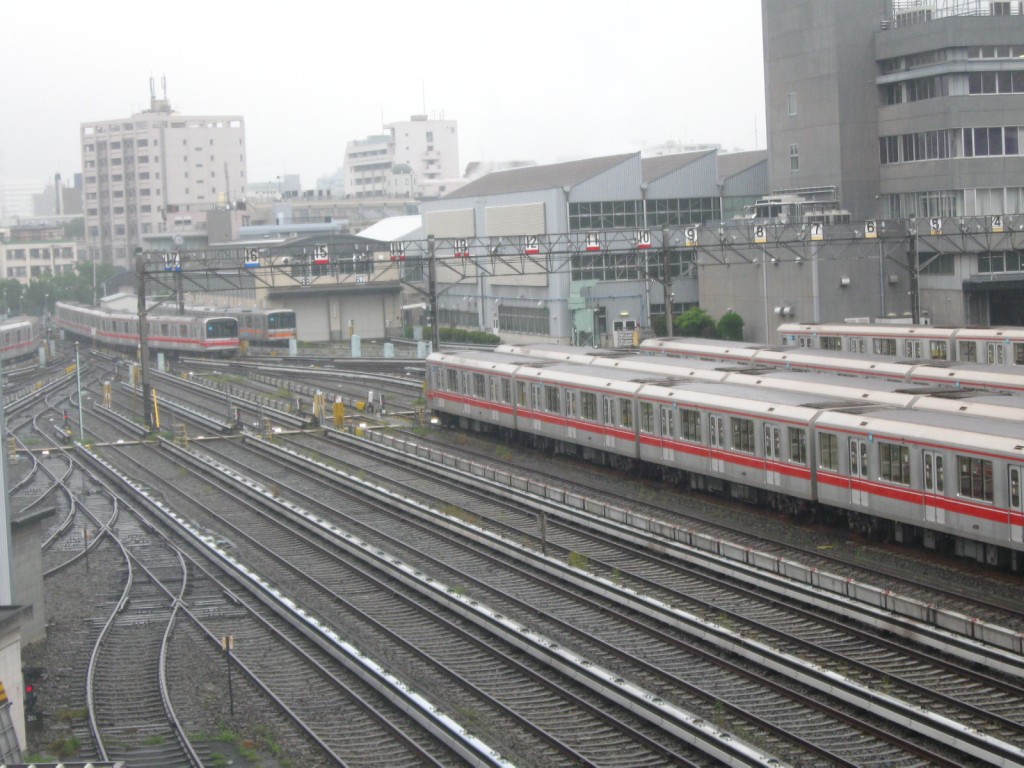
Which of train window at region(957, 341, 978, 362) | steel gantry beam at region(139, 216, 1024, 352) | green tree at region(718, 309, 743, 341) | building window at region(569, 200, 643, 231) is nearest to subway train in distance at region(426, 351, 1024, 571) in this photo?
steel gantry beam at region(139, 216, 1024, 352)

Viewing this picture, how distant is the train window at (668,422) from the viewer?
940 inches

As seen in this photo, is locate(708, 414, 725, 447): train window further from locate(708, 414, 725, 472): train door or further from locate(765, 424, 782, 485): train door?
locate(765, 424, 782, 485): train door

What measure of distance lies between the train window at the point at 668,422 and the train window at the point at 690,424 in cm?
29

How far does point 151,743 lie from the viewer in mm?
12523

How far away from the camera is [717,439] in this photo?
73.7 ft

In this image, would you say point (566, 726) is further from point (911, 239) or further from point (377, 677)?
point (911, 239)

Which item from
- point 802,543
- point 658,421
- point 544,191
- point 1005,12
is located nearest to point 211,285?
point 544,191

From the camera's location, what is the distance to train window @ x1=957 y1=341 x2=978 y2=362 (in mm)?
31078

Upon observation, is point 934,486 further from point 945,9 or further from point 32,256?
point 32,256

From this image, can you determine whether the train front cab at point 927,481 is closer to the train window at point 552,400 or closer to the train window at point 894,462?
the train window at point 894,462

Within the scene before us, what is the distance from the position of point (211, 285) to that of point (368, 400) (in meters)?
42.3

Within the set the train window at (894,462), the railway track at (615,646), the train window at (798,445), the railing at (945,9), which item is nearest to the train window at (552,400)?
the railway track at (615,646)

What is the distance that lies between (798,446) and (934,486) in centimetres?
316

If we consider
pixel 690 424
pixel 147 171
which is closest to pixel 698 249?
pixel 690 424
